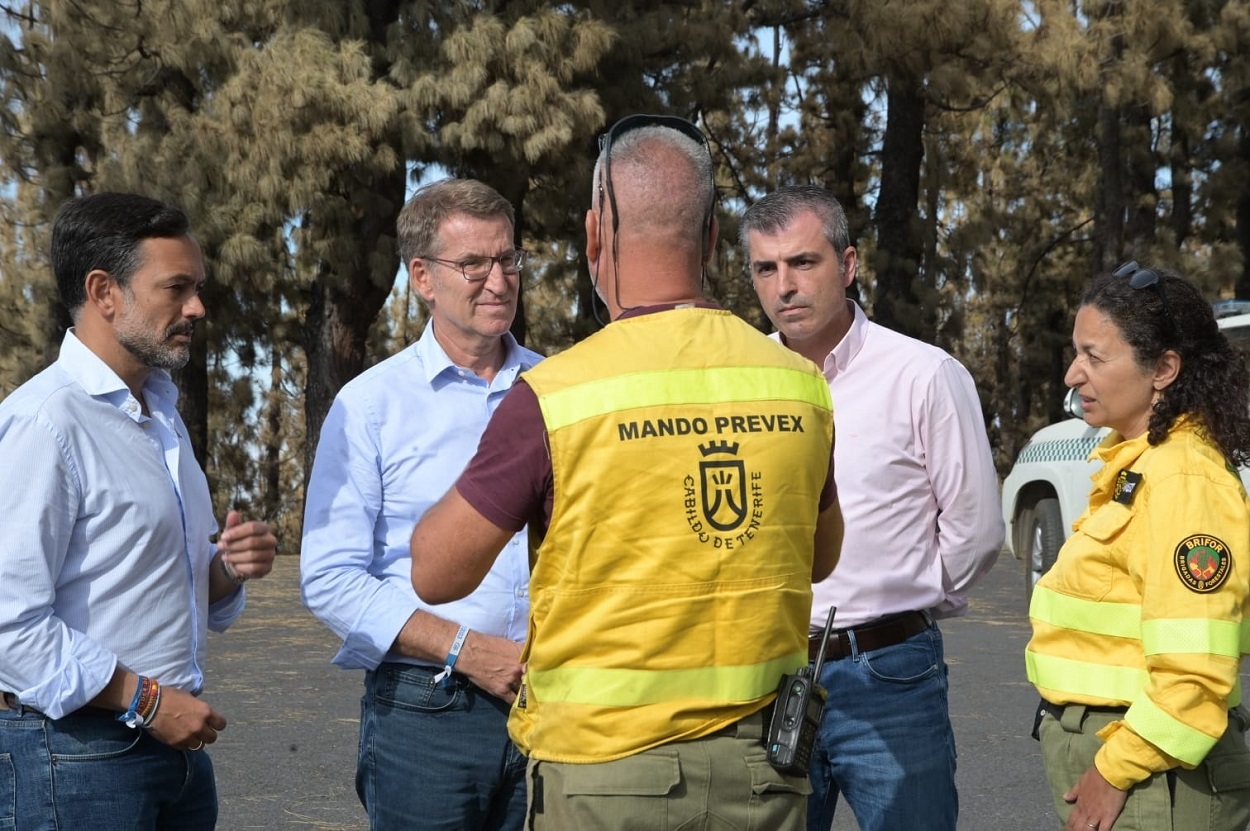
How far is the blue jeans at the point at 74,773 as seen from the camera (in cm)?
289

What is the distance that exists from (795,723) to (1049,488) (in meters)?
9.53

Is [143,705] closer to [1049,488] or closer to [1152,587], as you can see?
[1152,587]

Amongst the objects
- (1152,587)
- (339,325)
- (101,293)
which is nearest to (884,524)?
(1152,587)

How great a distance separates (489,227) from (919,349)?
43.6 inches

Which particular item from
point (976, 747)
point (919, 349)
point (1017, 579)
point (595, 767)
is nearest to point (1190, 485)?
point (919, 349)

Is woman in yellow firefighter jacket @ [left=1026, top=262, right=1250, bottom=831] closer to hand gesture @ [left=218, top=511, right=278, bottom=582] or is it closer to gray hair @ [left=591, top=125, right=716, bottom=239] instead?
gray hair @ [left=591, top=125, right=716, bottom=239]

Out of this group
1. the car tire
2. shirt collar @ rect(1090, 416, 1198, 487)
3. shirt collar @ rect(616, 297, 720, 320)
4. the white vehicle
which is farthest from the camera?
the car tire

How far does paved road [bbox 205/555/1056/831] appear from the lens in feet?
19.4

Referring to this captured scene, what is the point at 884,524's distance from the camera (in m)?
3.71

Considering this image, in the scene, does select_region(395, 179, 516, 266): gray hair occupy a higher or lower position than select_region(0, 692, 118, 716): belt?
higher

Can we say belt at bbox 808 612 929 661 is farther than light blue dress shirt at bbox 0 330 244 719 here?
Yes

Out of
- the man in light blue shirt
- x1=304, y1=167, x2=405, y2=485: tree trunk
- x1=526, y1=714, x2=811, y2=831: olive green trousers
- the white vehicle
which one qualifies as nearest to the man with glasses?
the man in light blue shirt

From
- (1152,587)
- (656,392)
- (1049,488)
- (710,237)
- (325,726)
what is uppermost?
(710,237)

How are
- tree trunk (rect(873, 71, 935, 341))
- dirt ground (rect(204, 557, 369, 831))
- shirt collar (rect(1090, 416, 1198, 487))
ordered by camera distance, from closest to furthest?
shirt collar (rect(1090, 416, 1198, 487)) < dirt ground (rect(204, 557, 369, 831)) < tree trunk (rect(873, 71, 935, 341))
